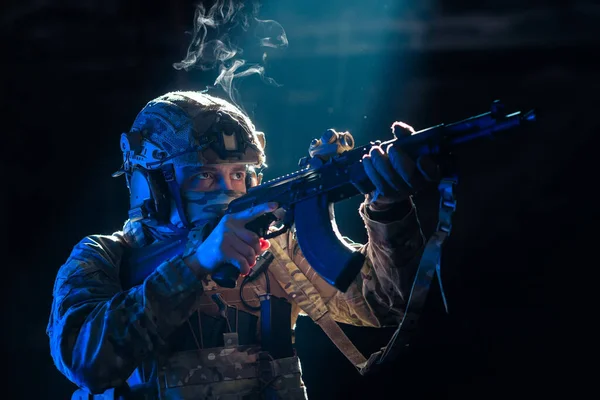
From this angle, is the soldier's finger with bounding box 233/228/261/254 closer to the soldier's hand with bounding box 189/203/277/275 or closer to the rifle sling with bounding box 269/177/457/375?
the soldier's hand with bounding box 189/203/277/275

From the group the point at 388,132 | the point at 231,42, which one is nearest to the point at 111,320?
the point at 231,42

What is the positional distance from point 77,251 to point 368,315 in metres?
1.22

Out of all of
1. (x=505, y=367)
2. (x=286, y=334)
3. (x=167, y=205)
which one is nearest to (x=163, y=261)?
(x=167, y=205)

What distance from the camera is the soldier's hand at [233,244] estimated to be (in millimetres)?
2156

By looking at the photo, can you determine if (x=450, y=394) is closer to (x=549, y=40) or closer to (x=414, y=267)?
(x=414, y=267)

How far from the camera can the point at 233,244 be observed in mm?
2162

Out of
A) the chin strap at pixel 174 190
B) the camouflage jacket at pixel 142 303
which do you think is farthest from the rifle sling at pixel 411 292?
the chin strap at pixel 174 190

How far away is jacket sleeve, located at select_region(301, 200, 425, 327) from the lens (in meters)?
2.02

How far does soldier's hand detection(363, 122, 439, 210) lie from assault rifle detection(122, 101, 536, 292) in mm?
34

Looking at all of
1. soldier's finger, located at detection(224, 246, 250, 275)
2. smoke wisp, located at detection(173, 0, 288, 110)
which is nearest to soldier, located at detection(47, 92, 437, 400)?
soldier's finger, located at detection(224, 246, 250, 275)

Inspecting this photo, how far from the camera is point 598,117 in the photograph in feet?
9.91

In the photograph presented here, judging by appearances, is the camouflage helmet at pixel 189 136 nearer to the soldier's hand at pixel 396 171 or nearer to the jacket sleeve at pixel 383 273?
the jacket sleeve at pixel 383 273

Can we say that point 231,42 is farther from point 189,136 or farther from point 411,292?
point 411,292

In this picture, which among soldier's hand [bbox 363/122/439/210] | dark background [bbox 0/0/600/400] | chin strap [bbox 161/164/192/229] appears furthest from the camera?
dark background [bbox 0/0/600/400]
